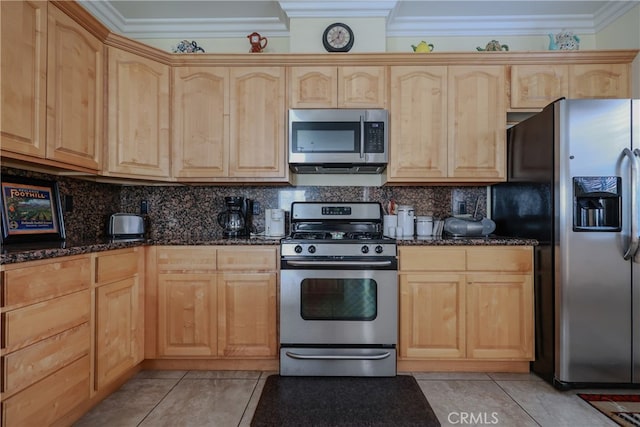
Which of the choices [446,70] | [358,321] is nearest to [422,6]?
[446,70]

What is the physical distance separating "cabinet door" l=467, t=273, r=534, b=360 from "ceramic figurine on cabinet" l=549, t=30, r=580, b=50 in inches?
73.3

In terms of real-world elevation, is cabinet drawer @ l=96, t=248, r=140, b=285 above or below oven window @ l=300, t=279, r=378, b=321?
above

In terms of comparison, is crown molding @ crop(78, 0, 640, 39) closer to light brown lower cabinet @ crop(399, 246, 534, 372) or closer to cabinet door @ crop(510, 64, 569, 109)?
cabinet door @ crop(510, 64, 569, 109)

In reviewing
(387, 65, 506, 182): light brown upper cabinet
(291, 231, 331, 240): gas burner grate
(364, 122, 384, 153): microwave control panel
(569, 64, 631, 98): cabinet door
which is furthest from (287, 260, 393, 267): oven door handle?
(569, 64, 631, 98): cabinet door

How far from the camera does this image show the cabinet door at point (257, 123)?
2.58m

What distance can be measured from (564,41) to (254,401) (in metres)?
3.45

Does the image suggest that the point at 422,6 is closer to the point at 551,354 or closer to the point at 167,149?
the point at 167,149

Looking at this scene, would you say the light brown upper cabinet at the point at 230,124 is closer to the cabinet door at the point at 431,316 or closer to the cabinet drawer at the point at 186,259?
the cabinet drawer at the point at 186,259

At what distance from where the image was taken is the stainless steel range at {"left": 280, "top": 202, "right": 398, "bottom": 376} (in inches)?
87.8

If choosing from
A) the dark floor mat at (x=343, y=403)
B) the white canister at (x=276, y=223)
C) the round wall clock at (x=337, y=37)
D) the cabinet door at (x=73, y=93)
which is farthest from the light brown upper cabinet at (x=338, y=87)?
the dark floor mat at (x=343, y=403)

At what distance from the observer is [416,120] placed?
2.57m

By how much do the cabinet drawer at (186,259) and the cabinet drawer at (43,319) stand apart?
0.57 meters

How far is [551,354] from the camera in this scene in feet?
6.91

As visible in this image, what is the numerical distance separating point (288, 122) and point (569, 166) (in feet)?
6.09
